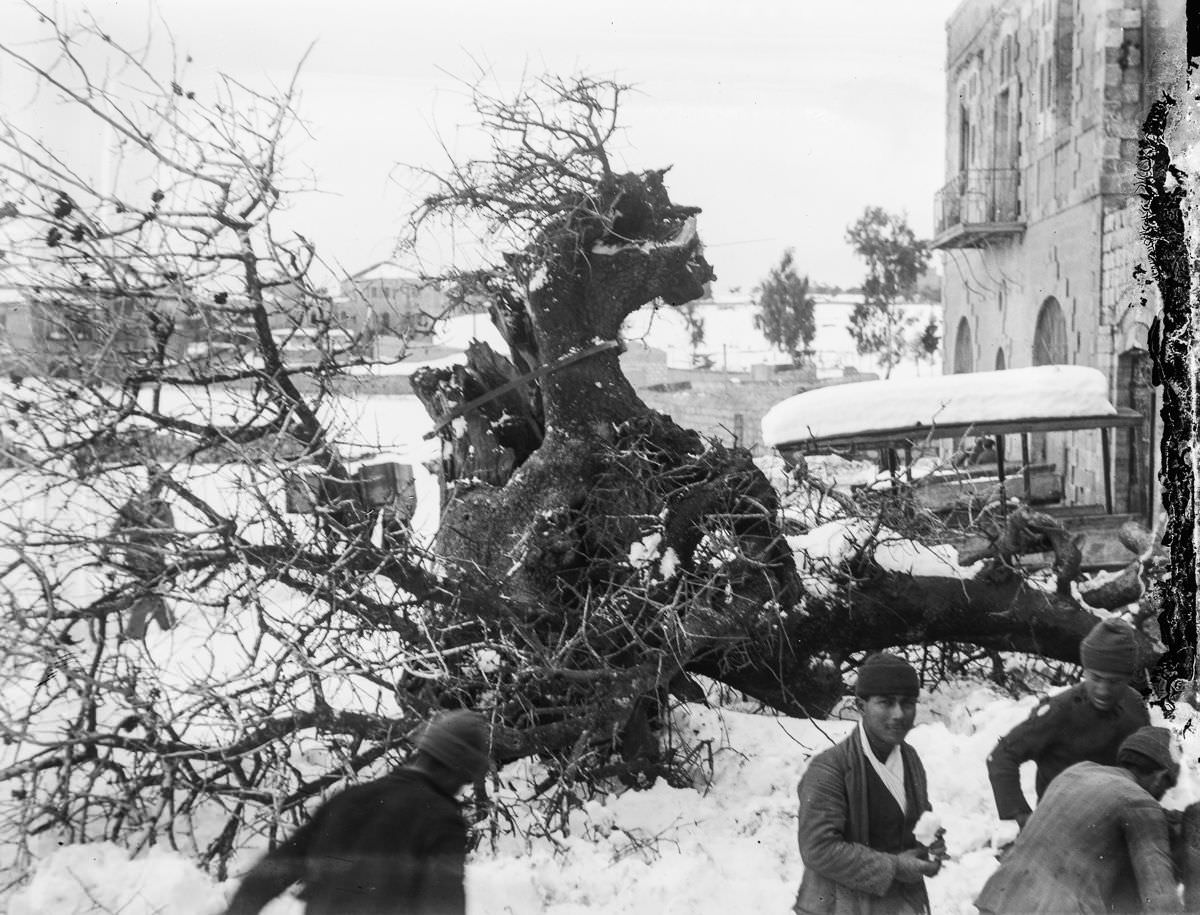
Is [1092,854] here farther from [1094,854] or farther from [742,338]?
[742,338]

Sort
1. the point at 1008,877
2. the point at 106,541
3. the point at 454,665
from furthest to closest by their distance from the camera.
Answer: the point at 454,665 < the point at 106,541 < the point at 1008,877

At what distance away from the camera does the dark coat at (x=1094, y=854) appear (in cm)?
292

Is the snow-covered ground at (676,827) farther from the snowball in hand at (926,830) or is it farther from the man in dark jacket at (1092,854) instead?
the snowball in hand at (926,830)

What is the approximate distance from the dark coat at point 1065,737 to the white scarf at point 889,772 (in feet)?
2.34

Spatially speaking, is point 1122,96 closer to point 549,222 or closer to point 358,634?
point 549,222

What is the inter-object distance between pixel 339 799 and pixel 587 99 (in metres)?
3.92

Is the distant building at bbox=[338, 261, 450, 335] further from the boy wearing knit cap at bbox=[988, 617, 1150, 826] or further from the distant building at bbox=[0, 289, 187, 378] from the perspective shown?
the boy wearing knit cap at bbox=[988, 617, 1150, 826]

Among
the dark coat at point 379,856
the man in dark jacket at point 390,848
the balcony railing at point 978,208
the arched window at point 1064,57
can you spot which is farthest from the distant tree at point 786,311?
the balcony railing at point 978,208

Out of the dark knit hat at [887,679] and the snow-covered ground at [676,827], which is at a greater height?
the dark knit hat at [887,679]

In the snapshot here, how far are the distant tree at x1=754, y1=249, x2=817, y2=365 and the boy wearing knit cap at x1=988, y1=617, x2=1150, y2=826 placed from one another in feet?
11.8

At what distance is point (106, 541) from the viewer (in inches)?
169

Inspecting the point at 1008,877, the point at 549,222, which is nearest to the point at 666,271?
the point at 549,222

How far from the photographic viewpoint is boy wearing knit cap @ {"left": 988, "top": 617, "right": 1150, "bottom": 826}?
3646 mm

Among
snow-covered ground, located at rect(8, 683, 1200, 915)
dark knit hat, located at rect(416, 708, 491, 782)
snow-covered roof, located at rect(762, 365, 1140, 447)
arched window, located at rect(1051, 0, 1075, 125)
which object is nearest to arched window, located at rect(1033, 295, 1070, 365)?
arched window, located at rect(1051, 0, 1075, 125)
